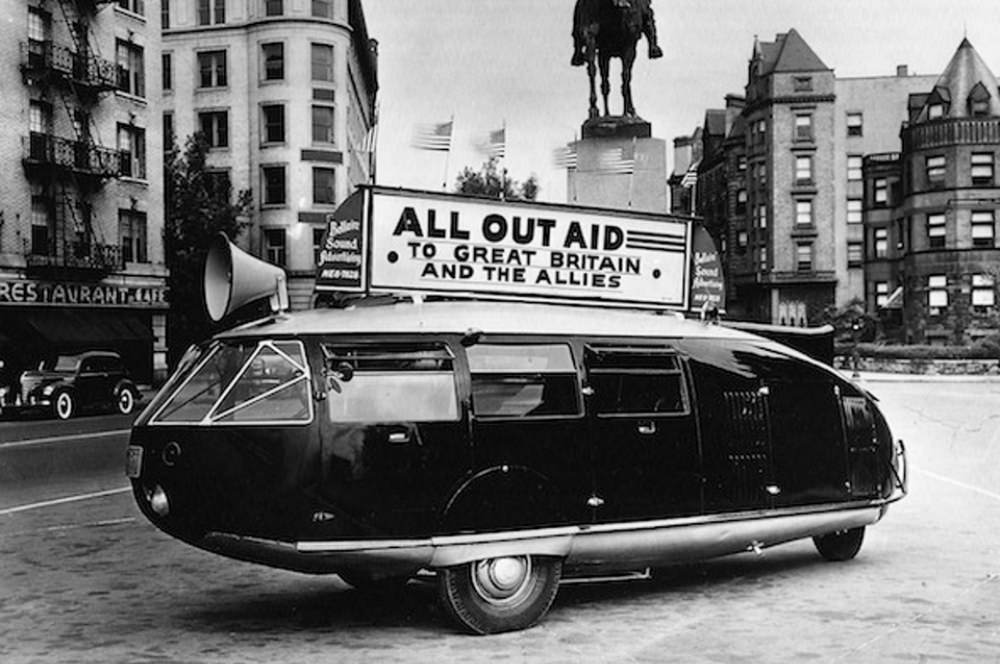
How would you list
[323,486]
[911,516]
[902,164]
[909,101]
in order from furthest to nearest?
[909,101], [902,164], [911,516], [323,486]

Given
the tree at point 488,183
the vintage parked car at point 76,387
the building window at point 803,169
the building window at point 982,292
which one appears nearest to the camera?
the vintage parked car at point 76,387

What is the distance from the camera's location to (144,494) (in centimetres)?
732

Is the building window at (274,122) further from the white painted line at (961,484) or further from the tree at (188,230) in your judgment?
the white painted line at (961,484)

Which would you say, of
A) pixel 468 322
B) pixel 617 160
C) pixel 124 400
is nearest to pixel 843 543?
pixel 468 322

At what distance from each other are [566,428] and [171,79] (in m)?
59.0

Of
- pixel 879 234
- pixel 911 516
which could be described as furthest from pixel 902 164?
pixel 911 516

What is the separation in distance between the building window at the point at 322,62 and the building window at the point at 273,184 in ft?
16.8

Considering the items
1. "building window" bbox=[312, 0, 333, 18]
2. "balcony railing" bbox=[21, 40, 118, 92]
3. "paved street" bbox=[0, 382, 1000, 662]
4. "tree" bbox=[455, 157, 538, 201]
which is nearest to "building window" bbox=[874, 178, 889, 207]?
"tree" bbox=[455, 157, 538, 201]

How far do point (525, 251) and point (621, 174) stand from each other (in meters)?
7.67

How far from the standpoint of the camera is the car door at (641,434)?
7.93 m

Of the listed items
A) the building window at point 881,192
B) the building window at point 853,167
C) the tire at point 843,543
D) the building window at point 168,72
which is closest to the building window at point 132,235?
the building window at point 168,72

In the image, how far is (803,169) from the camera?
75.6 meters

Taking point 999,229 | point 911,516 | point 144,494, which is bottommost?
point 911,516

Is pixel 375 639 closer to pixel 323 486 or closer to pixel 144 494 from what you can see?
pixel 323 486
